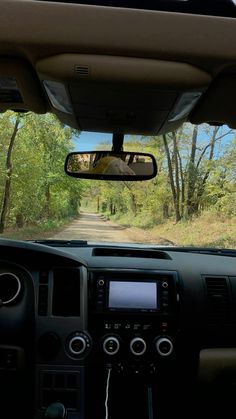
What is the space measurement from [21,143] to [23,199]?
2.20 m

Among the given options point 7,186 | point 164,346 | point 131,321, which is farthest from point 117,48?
point 7,186

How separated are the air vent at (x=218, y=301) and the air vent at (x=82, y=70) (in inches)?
73.0

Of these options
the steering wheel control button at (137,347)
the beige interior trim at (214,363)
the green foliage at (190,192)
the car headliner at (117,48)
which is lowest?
the beige interior trim at (214,363)

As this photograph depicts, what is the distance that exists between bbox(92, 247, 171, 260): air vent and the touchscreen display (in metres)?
0.35

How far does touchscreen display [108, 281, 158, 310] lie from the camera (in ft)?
8.89

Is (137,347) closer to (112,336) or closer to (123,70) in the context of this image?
(112,336)

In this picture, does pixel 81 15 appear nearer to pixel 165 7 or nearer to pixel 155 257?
pixel 165 7

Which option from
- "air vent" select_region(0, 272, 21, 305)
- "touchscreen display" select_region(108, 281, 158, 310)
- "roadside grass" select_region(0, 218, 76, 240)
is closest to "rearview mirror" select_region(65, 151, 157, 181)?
"touchscreen display" select_region(108, 281, 158, 310)

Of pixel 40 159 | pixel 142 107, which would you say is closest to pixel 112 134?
pixel 142 107

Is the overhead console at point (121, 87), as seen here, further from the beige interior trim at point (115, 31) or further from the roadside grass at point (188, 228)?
the roadside grass at point (188, 228)

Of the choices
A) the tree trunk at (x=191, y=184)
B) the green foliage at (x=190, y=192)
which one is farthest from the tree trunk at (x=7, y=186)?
the tree trunk at (x=191, y=184)

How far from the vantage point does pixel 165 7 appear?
1407mm

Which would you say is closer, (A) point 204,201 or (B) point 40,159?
(B) point 40,159

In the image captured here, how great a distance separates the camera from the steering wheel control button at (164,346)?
8.93 feet
